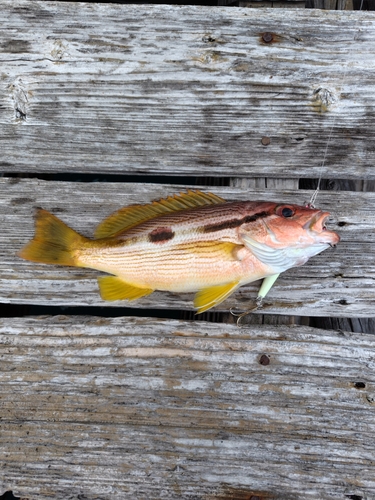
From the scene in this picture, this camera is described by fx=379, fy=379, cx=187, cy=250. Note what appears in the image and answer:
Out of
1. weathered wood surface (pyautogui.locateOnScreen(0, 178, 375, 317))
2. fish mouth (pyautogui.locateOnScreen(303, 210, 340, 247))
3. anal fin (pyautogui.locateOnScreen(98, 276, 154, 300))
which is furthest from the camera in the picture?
weathered wood surface (pyautogui.locateOnScreen(0, 178, 375, 317))

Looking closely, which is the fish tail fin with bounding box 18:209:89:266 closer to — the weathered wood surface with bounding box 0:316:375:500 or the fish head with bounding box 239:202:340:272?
the weathered wood surface with bounding box 0:316:375:500

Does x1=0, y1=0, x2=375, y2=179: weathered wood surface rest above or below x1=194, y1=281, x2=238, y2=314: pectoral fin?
above

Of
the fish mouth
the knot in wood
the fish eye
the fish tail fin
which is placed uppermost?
the knot in wood

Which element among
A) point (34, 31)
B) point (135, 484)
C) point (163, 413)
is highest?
point (34, 31)

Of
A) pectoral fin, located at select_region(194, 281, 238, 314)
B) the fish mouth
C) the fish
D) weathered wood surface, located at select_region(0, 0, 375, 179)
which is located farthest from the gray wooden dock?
the fish mouth

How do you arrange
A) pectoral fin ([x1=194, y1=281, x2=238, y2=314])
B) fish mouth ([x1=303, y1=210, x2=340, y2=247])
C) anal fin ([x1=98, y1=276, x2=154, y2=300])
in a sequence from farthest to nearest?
anal fin ([x1=98, y1=276, x2=154, y2=300]) → pectoral fin ([x1=194, y1=281, x2=238, y2=314]) → fish mouth ([x1=303, y1=210, x2=340, y2=247])

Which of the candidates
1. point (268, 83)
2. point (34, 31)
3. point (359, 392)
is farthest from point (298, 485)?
point (34, 31)

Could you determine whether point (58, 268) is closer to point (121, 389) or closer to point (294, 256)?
point (121, 389)

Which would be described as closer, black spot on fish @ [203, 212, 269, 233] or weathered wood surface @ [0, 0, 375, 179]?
black spot on fish @ [203, 212, 269, 233]

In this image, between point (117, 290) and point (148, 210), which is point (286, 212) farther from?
point (117, 290)
